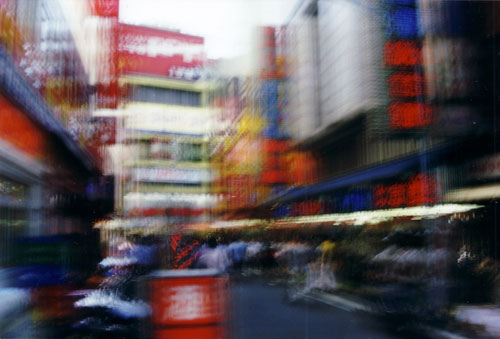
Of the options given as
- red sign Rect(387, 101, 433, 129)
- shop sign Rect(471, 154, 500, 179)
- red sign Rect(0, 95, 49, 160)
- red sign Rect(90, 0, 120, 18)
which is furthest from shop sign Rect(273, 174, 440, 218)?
red sign Rect(90, 0, 120, 18)

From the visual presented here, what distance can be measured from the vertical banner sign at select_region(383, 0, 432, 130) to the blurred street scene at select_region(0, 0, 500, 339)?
0.04 metres

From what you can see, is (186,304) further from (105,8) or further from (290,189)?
(290,189)

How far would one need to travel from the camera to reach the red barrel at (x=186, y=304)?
15.2 feet

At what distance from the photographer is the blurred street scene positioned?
21.6ft

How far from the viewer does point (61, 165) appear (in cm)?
1398

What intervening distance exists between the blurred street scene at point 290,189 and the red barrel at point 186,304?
1cm

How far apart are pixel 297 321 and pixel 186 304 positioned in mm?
4934

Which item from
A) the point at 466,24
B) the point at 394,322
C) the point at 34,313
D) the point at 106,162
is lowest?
the point at 394,322

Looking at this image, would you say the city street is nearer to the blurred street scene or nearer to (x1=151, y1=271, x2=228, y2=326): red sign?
the blurred street scene

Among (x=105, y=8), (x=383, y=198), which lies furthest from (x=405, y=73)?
(x=105, y=8)

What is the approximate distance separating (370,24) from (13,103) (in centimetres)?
1202

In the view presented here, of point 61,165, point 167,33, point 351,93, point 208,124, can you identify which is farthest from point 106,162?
point 208,124

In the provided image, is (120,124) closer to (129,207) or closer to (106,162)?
(106,162)

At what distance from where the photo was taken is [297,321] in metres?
9.12
